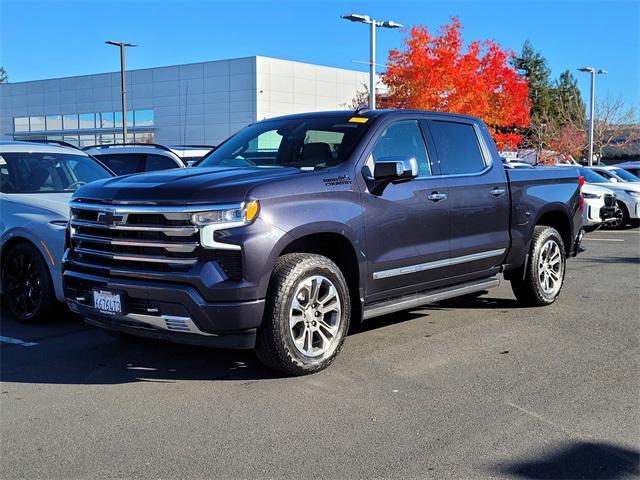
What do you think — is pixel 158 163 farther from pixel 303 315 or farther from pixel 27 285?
pixel 303 315

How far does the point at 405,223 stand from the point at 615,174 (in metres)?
15.4

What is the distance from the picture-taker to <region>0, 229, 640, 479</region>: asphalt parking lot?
3734 millimetres

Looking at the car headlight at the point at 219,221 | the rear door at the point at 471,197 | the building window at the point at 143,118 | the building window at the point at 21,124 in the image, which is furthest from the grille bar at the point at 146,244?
the building window at the point at 21,124

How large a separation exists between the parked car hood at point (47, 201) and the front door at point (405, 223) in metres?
3.16

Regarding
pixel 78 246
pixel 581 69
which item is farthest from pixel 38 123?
pixel 78 246

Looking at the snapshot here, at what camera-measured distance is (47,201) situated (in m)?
7.09

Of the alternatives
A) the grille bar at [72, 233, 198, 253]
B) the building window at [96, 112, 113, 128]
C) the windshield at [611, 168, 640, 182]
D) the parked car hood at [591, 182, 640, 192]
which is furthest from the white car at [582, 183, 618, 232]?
the building window at [96, 112, 113, 128]

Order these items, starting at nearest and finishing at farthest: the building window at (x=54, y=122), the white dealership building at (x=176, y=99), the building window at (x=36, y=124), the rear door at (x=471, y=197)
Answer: the rear door at (x=471, y=197) → the white dealership building at (x=176, y=99) → the building window at (x=54, y=122) → the building window at (x=36, y=124)

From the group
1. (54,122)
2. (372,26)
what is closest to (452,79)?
(372,26)

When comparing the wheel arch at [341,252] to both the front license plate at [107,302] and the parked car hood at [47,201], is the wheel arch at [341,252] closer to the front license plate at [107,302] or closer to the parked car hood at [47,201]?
the front license plate at [107,302]

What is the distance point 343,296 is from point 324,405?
39.7 inches

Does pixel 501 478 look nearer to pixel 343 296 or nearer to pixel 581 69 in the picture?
pixel 343 296

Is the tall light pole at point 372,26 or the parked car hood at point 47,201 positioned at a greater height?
the tall light pole at point 372,26

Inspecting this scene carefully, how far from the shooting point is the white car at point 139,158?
37.6 ft
